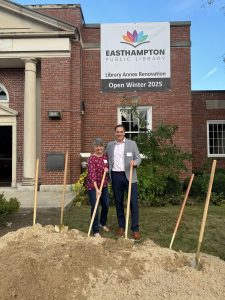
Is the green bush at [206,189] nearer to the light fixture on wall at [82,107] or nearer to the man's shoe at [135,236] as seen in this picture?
the light fixture on wall at [82,107]

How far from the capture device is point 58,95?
13.8 metres

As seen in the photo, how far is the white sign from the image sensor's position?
14805mm

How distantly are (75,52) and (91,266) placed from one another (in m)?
10.8

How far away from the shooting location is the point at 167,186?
37.9ft

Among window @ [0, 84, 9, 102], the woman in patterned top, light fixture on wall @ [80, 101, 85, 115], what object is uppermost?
window @ [0, 84, 9, 102]

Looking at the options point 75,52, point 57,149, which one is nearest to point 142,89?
point 75,52

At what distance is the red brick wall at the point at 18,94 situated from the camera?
47.8ft

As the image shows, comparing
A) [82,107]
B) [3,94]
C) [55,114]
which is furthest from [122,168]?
[3,94]

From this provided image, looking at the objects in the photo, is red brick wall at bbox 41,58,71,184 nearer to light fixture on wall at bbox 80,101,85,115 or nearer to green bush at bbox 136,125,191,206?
light fixture on wall at bbox 80,101,85,115

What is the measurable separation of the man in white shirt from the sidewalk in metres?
3.13

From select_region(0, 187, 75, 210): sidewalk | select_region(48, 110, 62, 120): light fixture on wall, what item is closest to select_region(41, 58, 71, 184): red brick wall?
select_region(48, 110, 62, 120): light fixture on wall

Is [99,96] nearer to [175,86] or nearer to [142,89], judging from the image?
[142,89]

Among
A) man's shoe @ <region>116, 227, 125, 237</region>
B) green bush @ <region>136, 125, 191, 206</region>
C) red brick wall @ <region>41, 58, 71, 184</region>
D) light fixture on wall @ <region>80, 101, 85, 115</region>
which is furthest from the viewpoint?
light fixture on wall @ <region>80, 101, 85, 115</region>

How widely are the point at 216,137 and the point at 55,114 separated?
27.2 feet
